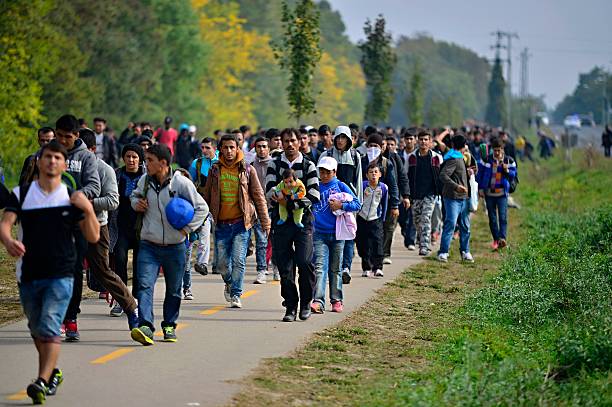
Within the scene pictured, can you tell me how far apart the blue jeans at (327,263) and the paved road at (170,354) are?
258mm

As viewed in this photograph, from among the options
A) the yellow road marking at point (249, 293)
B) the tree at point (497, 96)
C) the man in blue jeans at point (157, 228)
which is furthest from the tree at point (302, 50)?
the tree at point (497, 96)

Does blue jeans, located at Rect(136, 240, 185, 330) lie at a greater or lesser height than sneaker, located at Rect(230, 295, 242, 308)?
greater

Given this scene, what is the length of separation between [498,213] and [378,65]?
→ 27.9 meters

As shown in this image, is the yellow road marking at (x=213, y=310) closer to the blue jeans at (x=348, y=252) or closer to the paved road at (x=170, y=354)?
the paved road at (x=170, y=354)

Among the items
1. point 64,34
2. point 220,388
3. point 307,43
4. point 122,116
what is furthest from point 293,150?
point 122,116

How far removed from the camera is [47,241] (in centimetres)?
984

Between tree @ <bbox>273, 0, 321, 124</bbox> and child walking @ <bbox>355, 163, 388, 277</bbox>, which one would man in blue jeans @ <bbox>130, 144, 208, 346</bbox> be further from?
tree @ <bbox>273, 0, 321, 124</bbox>

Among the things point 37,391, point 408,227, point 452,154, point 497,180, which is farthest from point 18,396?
point 408,227

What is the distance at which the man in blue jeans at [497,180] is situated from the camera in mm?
21766

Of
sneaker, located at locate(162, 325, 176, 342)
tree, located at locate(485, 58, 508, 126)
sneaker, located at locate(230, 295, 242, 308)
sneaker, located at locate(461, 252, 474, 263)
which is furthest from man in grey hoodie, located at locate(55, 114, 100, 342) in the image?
tree, located at locate(485, 58, 508, 126)

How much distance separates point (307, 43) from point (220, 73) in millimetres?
52562

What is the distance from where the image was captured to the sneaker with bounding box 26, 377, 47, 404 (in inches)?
373

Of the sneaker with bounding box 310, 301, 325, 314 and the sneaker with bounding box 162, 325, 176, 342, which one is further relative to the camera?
the sneaker with bounding box 310, 301, 325, 314

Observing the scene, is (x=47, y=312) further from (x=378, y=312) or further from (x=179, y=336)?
(x=378, y=312)
